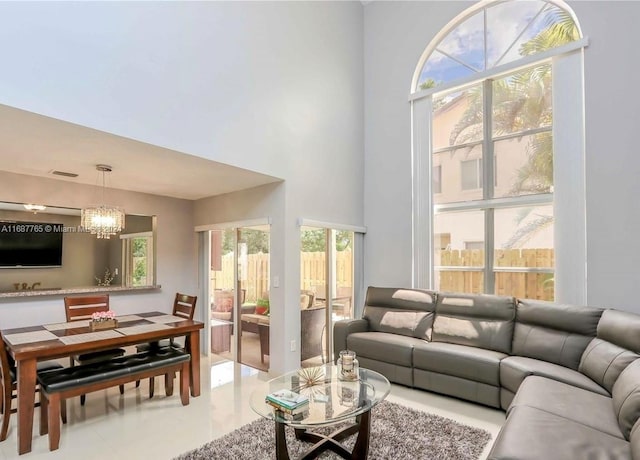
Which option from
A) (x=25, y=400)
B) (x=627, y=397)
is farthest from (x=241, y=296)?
(x=627, y=397)

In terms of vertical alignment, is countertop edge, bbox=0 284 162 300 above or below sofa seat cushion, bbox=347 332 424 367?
above

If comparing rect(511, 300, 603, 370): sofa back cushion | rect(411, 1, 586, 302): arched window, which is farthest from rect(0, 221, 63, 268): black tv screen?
rect(511, 300, 603, 370): sofa back cushion

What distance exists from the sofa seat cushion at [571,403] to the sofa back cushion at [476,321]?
892mm

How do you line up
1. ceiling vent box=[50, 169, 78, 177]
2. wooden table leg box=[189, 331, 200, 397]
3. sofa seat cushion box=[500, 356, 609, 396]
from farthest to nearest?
ceiling vent box=[50, 169, 78, 177] < wooden table leg box=[189, 331, 200, 397] < sofa seat cushion box=[500, 356, 609, 396]

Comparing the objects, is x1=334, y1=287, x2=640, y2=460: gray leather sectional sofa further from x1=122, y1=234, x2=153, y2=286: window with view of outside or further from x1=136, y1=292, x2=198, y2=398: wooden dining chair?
x1=122, y1=234, x2=153, y2=286: window with view of outside

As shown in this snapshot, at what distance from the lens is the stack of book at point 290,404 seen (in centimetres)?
216

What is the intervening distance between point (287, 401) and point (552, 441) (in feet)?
4.78

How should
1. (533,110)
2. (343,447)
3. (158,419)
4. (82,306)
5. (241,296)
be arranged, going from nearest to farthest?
(343,447), (158,419), (82,306), (533,110), (241,296)

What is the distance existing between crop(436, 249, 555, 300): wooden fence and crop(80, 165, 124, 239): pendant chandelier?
13.1 ft

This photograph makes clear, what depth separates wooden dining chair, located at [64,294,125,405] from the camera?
3.45m

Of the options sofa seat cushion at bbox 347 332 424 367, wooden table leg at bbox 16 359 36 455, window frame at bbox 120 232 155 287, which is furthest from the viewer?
window frame at bbox 120 232 155 287

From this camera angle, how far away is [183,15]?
322cm

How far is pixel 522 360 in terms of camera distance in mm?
3277

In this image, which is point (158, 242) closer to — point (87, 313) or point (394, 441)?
point (87, 313)
